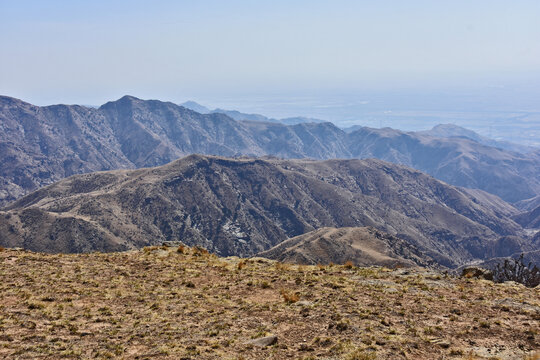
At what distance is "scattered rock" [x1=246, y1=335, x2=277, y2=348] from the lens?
14.0 m

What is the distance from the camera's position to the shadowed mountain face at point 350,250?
5924 inches

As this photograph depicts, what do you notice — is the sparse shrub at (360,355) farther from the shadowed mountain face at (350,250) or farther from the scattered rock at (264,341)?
the shadowed mountain face at (350,250)

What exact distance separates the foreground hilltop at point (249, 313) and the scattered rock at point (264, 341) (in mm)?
45

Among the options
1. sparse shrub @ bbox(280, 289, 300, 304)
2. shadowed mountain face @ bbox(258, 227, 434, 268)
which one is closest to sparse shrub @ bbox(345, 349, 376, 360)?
sparse shrub @ bbox(280, 289, 300, 304)

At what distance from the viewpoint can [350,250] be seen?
164 meters

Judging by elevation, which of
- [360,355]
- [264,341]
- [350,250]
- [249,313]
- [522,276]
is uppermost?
[360,355]

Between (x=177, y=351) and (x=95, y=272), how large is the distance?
38.8 feet

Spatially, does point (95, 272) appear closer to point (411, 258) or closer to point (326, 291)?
point (326, 291)

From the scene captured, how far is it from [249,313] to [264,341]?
3.17 metres

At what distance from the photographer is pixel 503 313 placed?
1694cm

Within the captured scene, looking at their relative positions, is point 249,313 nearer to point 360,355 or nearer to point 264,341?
point 264,341

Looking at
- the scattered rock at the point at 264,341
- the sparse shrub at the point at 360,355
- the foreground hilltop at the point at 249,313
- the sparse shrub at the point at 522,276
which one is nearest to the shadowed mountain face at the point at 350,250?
Result: the sparse shrub at the point at 522,276

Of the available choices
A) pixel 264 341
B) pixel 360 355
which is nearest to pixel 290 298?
pixel 264 341

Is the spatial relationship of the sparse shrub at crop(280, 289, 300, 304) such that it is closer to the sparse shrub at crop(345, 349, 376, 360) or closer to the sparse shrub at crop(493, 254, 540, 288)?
the sparse shrub at crop(345, 349, 376, 360)
